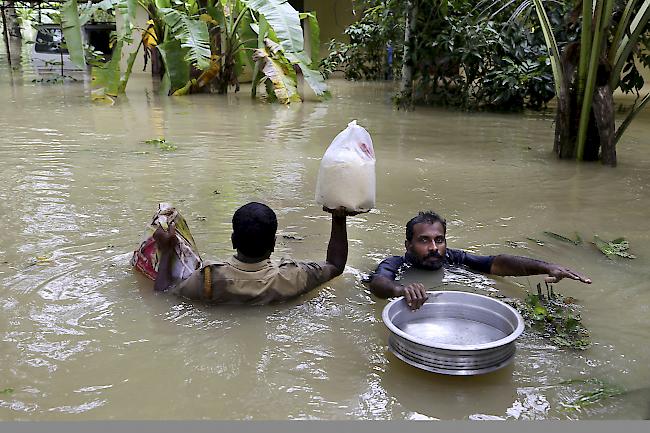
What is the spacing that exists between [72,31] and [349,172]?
8306 mm

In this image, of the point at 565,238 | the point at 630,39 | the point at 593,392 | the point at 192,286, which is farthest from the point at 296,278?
the point at 630,39

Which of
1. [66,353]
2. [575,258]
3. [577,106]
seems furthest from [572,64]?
[66,353]

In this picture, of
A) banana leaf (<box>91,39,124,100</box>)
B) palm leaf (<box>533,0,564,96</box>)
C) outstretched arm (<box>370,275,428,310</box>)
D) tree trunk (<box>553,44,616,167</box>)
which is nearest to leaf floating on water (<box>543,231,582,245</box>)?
outstretched arm (<box>370,275,428,310</box>)

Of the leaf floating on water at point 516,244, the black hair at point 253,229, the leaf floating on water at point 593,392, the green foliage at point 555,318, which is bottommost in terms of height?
the leaf floating on water at point 593,392

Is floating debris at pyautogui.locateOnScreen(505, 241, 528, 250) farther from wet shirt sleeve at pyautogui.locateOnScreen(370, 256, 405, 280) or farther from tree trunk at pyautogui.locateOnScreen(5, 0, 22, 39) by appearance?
tree trunk at pyautogui.locateOnScreen(5, 0, 22, 39)

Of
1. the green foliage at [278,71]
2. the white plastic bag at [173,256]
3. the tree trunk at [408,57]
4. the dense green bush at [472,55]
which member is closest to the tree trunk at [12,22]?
the green foliage at [278,71]

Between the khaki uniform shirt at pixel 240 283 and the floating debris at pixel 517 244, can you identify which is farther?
the floating debris at pixel 517 244

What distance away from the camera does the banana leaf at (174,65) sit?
11.0 metres

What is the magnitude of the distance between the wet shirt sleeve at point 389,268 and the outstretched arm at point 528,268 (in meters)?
0.46

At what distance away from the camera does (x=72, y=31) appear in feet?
32.3

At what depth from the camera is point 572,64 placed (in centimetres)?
632

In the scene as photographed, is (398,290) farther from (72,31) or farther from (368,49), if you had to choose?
(368,49)

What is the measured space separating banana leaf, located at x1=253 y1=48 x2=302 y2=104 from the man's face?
7772 mm

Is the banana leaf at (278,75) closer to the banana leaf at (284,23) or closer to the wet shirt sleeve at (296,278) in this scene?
the banana leaf at (284,23)
